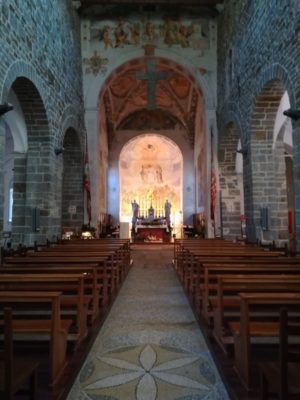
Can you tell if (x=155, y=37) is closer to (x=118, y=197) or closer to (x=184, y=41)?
(x=184, y=41)

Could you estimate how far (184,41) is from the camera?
16016 mm

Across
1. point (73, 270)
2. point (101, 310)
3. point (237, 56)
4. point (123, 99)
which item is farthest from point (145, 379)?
point (123, 99)

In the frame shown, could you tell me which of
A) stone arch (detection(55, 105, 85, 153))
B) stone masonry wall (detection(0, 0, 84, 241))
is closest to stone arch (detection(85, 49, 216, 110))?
stone masonry wall (detection(0, 0, 84, 241))

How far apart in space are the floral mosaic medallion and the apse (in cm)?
2016

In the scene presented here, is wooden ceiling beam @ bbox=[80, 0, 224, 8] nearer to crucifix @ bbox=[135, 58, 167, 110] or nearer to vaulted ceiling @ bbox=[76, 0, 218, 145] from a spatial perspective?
vaulted ceiling @ bbox=[76, 0, 218, 145]

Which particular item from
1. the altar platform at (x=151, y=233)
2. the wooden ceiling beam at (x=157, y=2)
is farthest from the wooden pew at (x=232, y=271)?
the altar platform at (x=151, y=233)

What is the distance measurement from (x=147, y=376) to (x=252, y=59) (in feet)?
31.8

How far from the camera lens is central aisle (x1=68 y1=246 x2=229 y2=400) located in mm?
2990

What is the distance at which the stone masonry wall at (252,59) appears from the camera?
7.53m

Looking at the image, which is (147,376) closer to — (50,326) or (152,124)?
(50,326)

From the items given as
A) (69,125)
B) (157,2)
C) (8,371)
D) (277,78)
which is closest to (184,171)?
(157,2)

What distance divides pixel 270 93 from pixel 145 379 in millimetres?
8699

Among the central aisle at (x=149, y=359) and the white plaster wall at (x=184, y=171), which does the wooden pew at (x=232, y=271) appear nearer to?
the central aisle at (x=149, y=359)

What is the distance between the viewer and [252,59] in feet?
34.7
